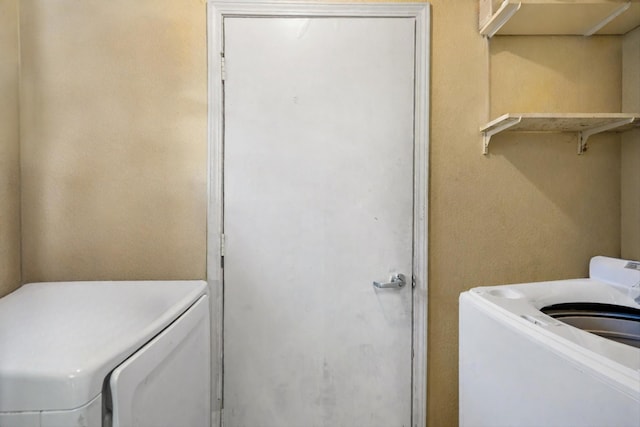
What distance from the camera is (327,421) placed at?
1341 mm

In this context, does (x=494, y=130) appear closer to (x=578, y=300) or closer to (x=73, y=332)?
(x=578, y=300)

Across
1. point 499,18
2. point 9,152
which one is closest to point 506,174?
point 499,18

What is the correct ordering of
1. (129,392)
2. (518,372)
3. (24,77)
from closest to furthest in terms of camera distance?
(129,392) < (518,372) < (24,77)

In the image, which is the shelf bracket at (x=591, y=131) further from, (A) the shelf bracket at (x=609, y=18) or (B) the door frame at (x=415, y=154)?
(B) the door frame at (x=415, y=154)

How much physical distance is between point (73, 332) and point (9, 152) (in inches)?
40.7

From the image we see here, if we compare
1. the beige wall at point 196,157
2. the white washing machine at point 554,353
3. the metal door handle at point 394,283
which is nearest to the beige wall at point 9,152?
the beige wall at point 196,157

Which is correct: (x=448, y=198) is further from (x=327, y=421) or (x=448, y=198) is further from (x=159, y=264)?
(x=159, y=264)

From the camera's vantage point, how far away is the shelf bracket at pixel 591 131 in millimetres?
1209

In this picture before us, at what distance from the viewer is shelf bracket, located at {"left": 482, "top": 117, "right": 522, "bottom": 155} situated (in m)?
1.19

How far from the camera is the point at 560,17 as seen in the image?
1270 mm

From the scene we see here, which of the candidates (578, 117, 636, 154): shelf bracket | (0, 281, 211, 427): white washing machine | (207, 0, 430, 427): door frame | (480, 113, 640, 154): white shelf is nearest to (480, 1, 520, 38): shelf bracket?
(207, 0, 430, 427): door frame

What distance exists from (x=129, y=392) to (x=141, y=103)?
3.92 feet

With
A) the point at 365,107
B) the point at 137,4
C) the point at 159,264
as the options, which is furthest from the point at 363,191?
the point at 137,4

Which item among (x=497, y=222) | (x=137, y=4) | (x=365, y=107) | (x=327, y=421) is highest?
(x=137, y=4)
